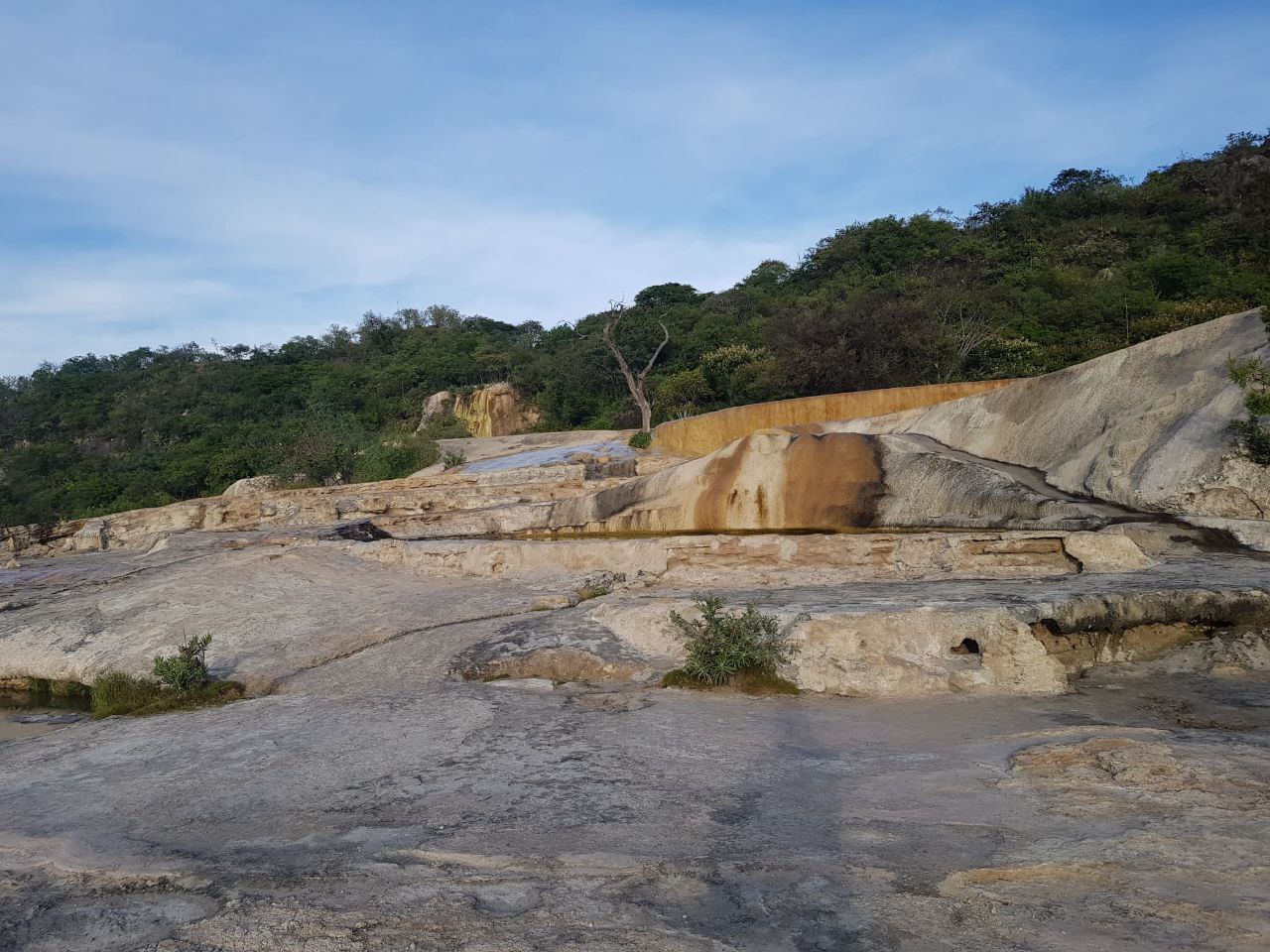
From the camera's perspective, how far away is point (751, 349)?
1046 inches

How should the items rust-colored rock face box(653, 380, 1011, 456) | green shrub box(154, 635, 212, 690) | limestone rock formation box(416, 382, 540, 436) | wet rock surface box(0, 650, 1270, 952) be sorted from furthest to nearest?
limestone rock formation box(416, 382, 540, 436) → rust-colored rock face box(653, 380, 1011, 456) → green shrub box(154, 635, 212, 690) → wet rock surface box(0, 650, 1270, 952)

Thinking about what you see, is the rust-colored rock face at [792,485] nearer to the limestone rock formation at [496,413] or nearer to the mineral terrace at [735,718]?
the mineral terrace at [735,718]

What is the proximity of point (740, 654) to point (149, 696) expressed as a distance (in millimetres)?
A: 4459

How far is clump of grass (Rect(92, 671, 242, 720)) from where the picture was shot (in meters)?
6.21

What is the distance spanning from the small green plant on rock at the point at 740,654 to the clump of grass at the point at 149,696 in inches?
131

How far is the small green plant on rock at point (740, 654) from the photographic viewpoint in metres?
5.55

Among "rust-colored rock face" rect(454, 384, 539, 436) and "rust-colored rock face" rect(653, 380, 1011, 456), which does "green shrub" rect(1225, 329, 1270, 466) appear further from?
"rust-colored rock face" rect(454, 384, 539, 436)

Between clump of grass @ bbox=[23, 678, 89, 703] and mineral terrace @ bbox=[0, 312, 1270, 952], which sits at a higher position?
mineral terrace @ bbox=[0, 312, 1270, 952]

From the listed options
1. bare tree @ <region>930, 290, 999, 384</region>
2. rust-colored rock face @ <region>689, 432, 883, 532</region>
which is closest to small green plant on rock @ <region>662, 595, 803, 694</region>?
rust-colored rock face @ <region>689, 432, 883, 532</region>

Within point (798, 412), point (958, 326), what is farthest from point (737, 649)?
point (958, 326)

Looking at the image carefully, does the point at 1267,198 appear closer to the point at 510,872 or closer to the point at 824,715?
the point at 824,715

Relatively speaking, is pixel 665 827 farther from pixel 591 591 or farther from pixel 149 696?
pixel 149 696

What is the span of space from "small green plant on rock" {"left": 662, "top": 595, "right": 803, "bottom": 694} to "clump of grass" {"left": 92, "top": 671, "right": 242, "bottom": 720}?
3.32 meters

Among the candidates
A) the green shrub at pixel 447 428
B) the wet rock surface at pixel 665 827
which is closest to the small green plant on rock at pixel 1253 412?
the wet rock surface at pixel 665 827
